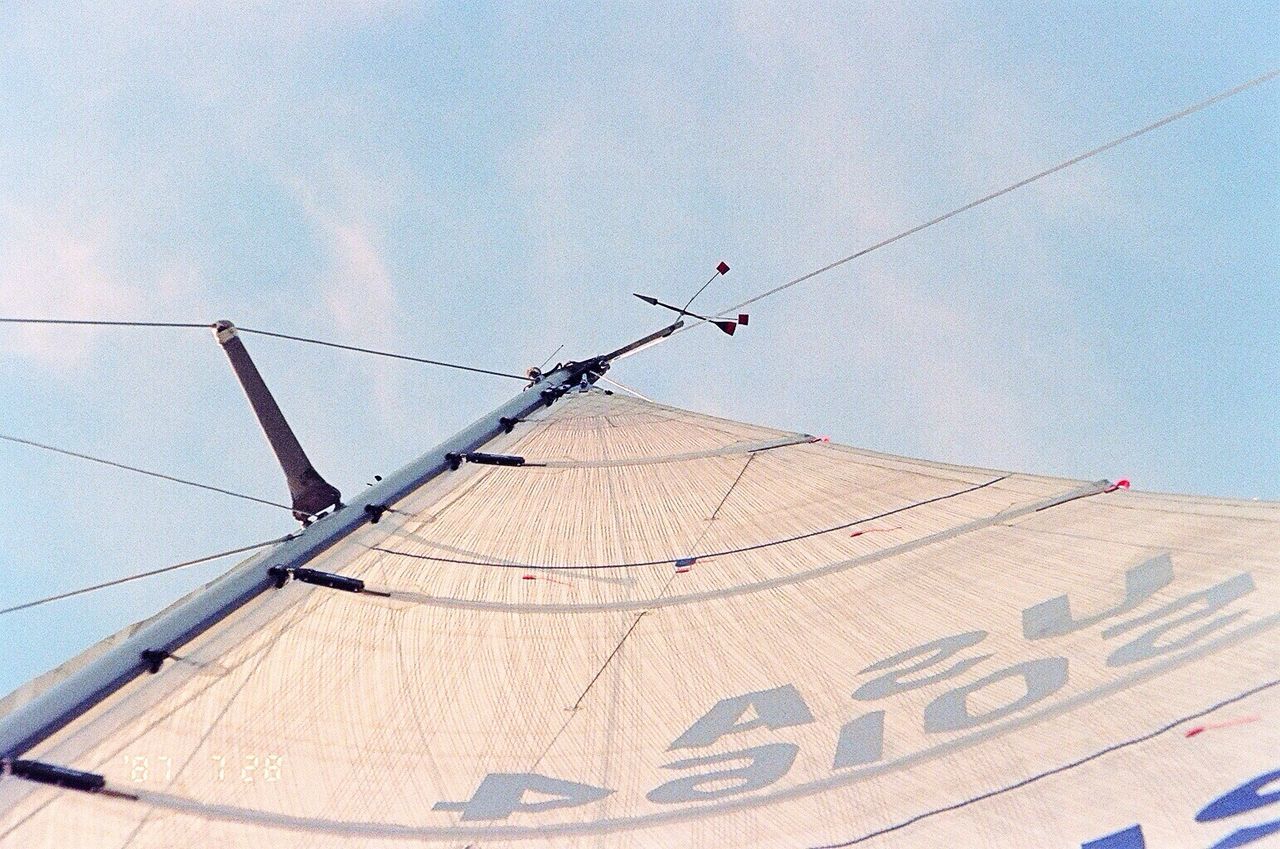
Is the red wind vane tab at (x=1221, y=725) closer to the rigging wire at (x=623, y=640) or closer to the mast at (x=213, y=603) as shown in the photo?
the rigging wire at (x=623, y=640)

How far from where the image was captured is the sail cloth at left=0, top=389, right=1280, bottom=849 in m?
3.47

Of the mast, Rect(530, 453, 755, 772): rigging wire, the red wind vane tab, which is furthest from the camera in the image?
Rect(530, 453, 755, 772): rigging wire

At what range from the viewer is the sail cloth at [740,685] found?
3467mm

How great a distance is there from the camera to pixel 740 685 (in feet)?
15.8

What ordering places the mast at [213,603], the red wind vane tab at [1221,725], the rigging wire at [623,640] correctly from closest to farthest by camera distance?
the red wind vane tab at [1221,725], the mast at [213,603], the rigging wire at [623,640]

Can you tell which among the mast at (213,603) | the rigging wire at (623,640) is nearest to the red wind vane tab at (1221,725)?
the rigging wire at (623,640)

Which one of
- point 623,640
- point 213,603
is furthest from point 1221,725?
point 213,603

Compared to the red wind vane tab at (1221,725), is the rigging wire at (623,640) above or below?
above

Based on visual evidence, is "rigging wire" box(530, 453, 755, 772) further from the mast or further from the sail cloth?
the mast

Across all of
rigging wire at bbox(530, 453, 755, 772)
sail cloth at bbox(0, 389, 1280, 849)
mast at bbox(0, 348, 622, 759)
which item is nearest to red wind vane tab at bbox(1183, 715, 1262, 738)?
sail cloth at bbox(0, 389, 1280, 849)

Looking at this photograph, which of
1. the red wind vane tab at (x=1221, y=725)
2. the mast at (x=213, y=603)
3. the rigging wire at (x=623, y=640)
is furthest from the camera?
the rigging wire at (x=623, y=640)

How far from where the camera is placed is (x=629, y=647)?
5281 millimetres

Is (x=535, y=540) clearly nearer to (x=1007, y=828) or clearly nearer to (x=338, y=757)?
(x=338, y=757)

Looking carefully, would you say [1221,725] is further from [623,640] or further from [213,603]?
[213,603]
